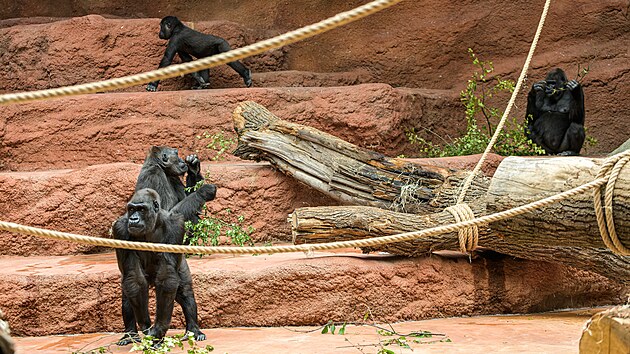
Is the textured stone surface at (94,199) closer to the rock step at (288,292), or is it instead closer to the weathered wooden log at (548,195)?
the rock step at (288,292)

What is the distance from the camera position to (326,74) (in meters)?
11.5

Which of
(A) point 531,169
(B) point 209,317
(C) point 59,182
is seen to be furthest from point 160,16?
(A) point 531,169

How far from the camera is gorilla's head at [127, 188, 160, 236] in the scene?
5.11 metres

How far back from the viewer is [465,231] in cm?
595

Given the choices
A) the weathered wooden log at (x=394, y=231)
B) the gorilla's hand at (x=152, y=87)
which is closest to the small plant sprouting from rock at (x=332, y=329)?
the weathered wooden log at (x=394, y=231)

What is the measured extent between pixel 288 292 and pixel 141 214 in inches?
57.5

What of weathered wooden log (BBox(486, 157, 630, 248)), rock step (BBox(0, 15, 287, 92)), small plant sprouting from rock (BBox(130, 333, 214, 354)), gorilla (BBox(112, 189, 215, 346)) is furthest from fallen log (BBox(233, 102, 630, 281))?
rock step (BBox(0, 15, 287, 92))

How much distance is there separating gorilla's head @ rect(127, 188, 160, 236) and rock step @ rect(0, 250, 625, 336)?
1.03 m

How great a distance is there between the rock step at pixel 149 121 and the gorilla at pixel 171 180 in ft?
7.98

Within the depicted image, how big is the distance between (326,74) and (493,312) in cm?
568

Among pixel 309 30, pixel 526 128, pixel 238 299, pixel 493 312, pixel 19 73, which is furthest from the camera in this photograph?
pixel 19 73

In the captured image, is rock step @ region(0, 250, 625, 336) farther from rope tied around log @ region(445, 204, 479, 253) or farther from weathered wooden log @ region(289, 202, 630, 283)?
rope tied around log @ region(445, 204, 479, 253)

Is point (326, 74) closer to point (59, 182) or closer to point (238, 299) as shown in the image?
point (59, 182)

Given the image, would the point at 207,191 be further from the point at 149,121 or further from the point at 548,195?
the point at 548,195
